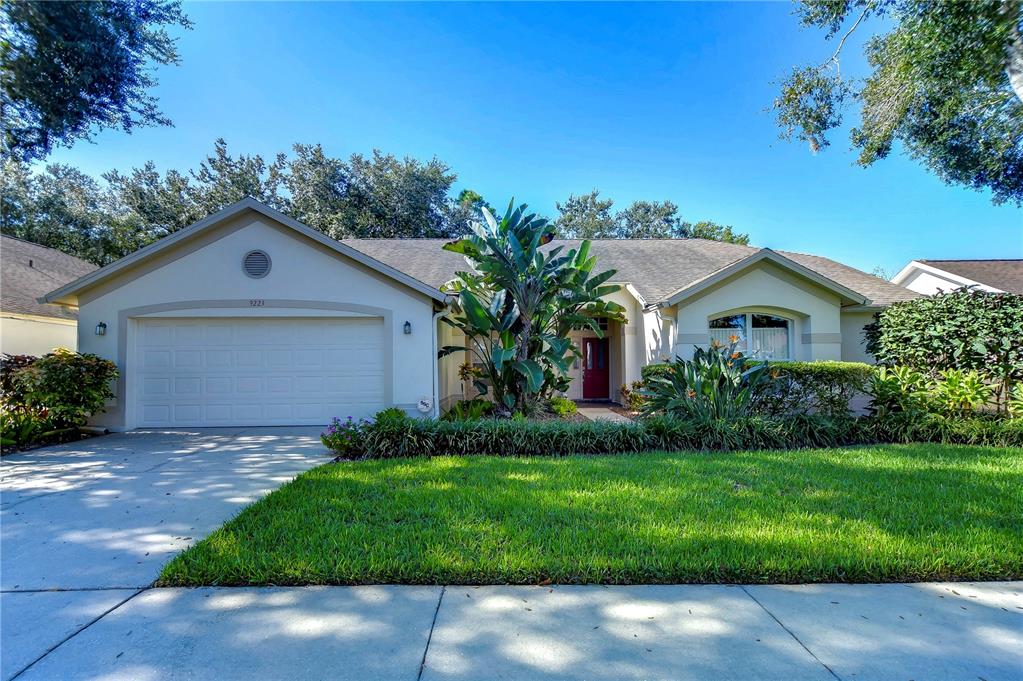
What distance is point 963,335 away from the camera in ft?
27.1

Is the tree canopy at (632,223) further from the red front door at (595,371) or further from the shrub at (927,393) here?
the shrub at (927,393)

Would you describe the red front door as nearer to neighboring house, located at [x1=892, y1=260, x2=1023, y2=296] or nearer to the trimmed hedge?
the trimmed hedge

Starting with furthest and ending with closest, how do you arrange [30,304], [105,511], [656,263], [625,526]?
[656,263] → [30,304] → [105,511] → [625,526]

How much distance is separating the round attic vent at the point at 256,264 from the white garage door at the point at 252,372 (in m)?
0.95

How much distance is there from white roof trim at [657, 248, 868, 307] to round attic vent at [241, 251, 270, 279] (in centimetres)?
894

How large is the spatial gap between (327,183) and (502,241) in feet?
68.2

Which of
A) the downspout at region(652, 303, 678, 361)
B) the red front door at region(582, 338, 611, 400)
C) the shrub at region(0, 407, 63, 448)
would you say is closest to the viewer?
the shrub at region(0, 407, 63, 448)

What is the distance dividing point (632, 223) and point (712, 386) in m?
31.4

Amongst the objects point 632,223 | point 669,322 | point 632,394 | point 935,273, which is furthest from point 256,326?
point 632,223

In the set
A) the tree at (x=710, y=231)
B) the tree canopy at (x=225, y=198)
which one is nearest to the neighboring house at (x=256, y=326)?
the tree canopy at (x=225, y=198)

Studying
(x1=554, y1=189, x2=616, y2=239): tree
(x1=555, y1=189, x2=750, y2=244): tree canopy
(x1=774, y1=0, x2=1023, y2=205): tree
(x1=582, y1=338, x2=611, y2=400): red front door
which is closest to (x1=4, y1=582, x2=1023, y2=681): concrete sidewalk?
(x1=774, y1=0, x2=1023, y2=205): tree

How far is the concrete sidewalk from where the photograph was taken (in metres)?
2.28

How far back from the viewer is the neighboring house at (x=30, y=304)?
13.3 metres

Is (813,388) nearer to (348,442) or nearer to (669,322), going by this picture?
(669,322)
